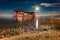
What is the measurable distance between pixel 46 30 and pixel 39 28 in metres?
0.10

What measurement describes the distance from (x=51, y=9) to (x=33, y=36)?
460 mm

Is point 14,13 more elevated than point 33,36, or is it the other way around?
point 14,13

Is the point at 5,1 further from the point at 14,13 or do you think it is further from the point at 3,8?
the point at 14,13

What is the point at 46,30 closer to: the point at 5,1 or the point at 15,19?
the point at 15,19

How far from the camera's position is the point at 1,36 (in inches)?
54.4

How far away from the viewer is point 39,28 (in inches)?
55.6

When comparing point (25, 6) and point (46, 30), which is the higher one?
point (25, 6)

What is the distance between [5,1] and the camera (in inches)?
56.7

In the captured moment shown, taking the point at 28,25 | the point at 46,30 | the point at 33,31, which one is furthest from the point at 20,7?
the point at 46,30

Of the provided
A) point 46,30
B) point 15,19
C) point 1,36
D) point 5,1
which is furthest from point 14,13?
point 46,30

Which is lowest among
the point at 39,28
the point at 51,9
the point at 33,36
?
the point at 33,36

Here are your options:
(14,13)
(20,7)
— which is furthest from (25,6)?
(14,13)

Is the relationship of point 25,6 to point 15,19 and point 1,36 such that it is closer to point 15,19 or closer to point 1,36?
point 15,19

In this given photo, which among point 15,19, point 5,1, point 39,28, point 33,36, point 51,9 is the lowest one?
point 33,36
